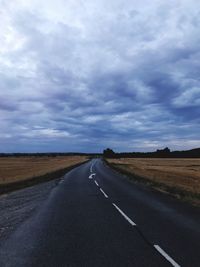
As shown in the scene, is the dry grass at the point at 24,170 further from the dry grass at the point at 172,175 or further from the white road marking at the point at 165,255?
the white road marking at the point at 165,255

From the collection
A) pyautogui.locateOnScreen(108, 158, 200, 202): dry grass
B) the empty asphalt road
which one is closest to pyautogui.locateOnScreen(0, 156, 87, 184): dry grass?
pyautogui.locateOnScreen(108, 158, 200, 202): dry grass

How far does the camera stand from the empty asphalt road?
7.92 m

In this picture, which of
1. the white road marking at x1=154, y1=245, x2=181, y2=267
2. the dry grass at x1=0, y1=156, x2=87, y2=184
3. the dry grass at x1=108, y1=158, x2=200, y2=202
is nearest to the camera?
the white road marking at x1=154, y1=245, x2=181, y2=267

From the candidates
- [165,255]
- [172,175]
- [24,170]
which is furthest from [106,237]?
[24,170]

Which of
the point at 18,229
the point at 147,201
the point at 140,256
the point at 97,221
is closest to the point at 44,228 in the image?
the point at 18,229

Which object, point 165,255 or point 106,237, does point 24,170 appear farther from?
point 165,255

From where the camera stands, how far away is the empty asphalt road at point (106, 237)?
7.92 meters

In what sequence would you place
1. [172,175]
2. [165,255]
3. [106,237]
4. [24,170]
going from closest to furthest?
1. [165,255]
2. [106,237]
3. [172,175]
4. [24,170]

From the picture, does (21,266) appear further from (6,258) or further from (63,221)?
(63,221)

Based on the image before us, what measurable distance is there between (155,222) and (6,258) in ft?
18.9

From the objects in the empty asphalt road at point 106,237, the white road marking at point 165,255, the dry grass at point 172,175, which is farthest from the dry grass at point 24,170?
the white road marking at point 165,255

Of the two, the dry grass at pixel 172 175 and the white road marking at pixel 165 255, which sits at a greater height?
the dry grass at pixel 172 175

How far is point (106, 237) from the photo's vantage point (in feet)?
33.8

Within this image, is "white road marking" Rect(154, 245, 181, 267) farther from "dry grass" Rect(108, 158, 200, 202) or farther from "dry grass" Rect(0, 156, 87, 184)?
"dry grass" Rect(0, 156, 87, 184)
